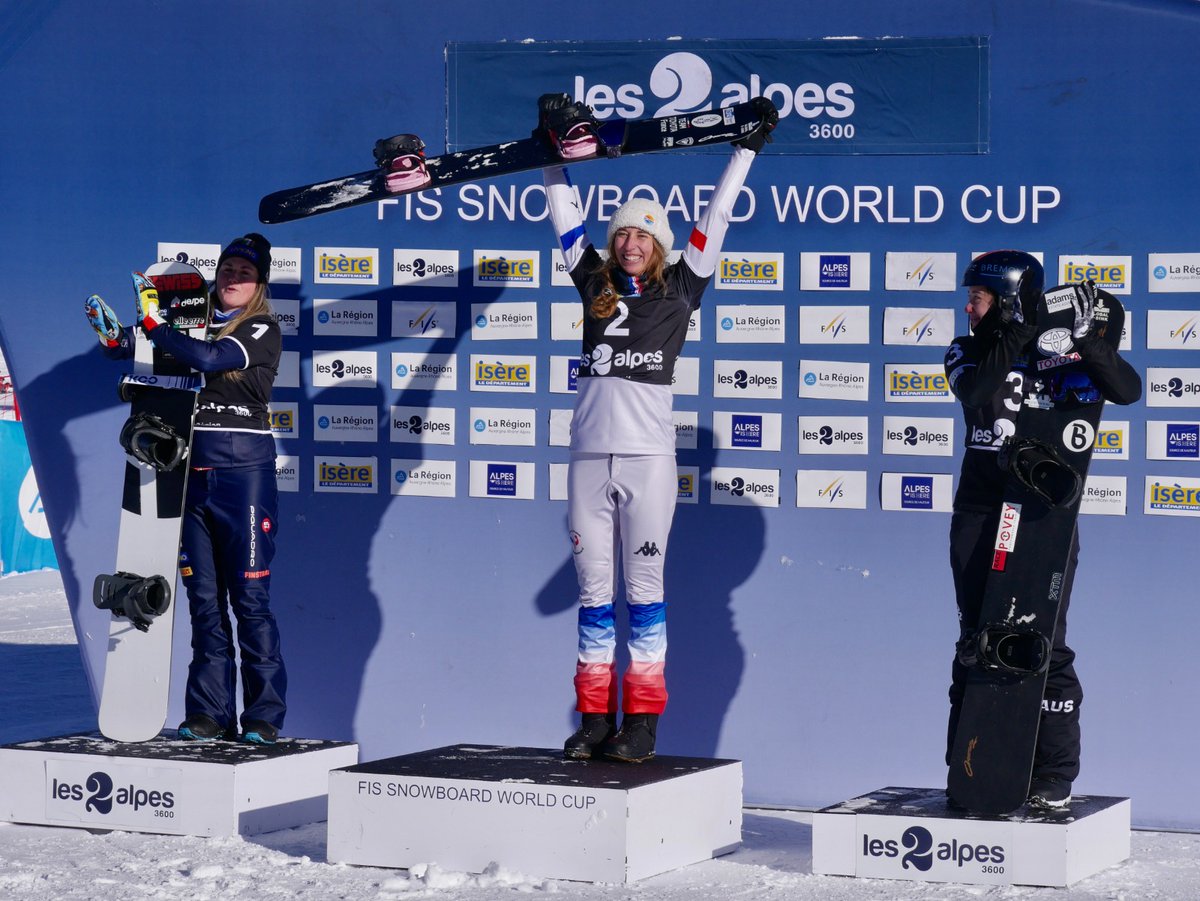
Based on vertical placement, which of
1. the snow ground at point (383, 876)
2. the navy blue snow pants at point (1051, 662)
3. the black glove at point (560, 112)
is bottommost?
the snow ground at point (383, 876)

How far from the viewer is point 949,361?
4309 mm

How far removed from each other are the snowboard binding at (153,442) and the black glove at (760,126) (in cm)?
201

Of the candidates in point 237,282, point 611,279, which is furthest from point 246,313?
point 611,279

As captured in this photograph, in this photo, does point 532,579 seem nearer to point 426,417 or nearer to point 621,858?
point 426,417

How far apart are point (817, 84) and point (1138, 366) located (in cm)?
145

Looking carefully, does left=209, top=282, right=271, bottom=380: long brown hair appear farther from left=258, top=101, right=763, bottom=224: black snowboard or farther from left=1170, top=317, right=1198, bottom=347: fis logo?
left=1170, top=317, right=1198, bottom=347: fis logo

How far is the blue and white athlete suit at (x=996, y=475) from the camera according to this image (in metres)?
4.13

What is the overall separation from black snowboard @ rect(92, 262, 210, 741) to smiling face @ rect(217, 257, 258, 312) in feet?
0.76

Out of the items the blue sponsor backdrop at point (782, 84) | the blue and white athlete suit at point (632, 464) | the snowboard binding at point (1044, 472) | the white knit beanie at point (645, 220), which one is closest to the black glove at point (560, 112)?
the white knit beanie at point (645, 220)

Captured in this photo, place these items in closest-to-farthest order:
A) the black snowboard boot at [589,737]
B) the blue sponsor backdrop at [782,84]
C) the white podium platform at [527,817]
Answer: the white podium platform at [527,817], the black snowboard boot at [589,737], the blue sponsor backdrop at [782,84]

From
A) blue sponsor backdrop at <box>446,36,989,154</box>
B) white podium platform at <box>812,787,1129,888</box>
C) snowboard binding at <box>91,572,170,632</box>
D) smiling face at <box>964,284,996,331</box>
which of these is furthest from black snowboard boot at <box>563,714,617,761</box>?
blue sponsor backdrop at <box>446,36,989,154</box>

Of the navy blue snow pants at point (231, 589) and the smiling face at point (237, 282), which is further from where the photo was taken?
the smiling face at point (237, 282)

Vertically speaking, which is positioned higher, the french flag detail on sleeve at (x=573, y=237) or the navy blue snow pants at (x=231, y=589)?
the french flag detail on sleeve at (x=573, y=237)

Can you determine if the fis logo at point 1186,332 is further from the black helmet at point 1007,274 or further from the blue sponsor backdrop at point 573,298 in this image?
the black helmet at point 1007,274
